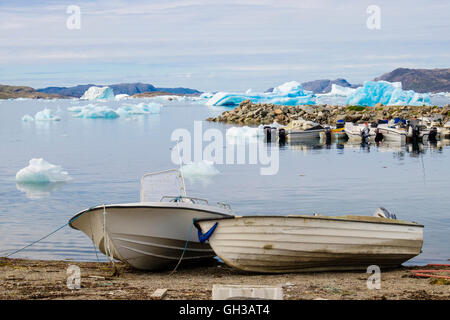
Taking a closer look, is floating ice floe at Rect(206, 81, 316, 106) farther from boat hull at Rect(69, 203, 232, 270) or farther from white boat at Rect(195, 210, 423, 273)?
boat hull at Rect(69, 203, 232, 270)

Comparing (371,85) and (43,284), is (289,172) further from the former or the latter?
(371,85)

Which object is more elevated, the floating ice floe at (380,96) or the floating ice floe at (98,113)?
the floating ice floe at (380,96)

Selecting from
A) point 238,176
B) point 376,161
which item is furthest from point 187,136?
point 238,176

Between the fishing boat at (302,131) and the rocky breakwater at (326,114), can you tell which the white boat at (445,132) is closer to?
the rocky breakwater at (326,114)

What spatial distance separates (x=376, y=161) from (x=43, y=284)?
28.6 m

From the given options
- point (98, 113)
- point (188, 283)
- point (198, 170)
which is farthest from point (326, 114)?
point (188, 283)

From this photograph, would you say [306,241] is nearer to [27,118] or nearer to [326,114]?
[326,114]

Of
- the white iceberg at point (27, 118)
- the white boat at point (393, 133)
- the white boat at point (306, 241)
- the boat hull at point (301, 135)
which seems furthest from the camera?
the white iceberg at point (27, 118)

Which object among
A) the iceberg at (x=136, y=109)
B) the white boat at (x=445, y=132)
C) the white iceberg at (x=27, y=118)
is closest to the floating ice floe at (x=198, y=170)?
the white boat at (x=445, y=132)

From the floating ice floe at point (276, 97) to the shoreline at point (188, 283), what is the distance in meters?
104

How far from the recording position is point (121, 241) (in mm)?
10977

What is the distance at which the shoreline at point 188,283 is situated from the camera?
8.40 meters

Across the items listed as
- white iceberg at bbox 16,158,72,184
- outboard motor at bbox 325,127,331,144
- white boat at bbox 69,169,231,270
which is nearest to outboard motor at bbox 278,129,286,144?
outboard motor at bbox 325,127,331,144
